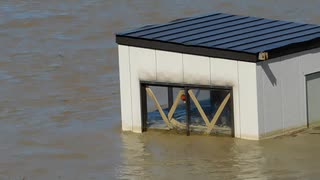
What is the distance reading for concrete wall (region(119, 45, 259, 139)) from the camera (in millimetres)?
22422

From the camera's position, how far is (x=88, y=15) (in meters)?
38.6

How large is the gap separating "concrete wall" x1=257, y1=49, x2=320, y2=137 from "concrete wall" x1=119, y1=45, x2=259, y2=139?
198 millimetres

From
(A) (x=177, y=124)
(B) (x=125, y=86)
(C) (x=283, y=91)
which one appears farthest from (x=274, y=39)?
(B) (x=125, y=86)

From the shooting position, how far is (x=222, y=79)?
74.5 ft

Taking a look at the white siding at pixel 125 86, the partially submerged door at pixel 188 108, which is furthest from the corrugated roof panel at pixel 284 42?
the white siding at pixel 125 86

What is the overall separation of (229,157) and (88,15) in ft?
58.4

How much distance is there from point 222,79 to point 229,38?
1.13 m

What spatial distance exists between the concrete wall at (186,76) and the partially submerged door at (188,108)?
0.15m

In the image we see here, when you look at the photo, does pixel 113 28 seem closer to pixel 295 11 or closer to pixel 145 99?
pixel 295 11

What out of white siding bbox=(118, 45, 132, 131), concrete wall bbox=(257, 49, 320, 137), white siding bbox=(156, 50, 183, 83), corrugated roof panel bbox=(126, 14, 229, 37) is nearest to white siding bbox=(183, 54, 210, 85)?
white siding bbox=(156, 50, 183, 83)

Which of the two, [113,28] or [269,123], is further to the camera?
[113,28]

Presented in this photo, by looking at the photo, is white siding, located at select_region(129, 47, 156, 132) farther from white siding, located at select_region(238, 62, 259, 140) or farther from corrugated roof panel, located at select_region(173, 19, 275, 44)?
white siding, located at select_region(238, 62, 259, 140)

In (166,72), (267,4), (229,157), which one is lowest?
(229,157)

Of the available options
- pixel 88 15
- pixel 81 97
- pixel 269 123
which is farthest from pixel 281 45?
pixel 88 15
